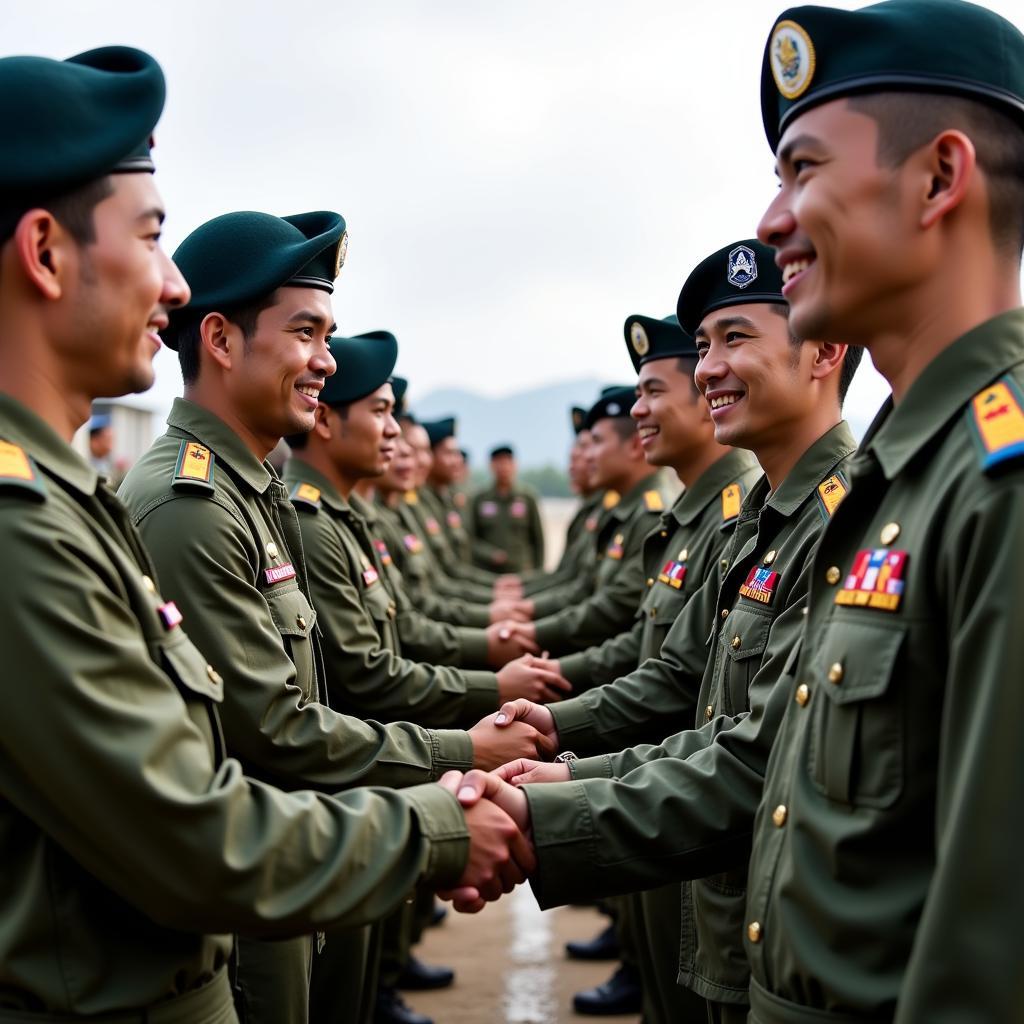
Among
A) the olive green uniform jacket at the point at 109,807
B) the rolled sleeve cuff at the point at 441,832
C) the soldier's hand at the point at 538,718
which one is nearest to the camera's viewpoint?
the olive green uniform jacket at the point at 109,807

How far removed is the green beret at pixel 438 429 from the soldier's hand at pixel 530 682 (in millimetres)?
Result: 8147

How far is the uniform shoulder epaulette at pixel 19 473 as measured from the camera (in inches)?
72.4

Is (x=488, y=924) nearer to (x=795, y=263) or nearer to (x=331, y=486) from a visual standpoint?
(x=331, y=486)

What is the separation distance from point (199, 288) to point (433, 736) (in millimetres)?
1658

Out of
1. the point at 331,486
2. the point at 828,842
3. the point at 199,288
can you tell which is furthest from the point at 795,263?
the point at 331,486

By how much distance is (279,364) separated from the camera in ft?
11.6

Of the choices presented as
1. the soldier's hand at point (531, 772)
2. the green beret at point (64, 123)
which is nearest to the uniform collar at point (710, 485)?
the soldier's hand at point (531, 772)

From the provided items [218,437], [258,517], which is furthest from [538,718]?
[218,437]

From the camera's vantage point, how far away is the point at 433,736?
3629mm

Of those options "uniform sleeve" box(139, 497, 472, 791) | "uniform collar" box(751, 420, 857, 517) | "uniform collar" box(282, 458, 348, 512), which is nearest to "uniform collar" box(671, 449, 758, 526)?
"uniform collar" box(751, 420, 857, 517)

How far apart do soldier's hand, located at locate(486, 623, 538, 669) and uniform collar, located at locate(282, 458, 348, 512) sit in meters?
1.54

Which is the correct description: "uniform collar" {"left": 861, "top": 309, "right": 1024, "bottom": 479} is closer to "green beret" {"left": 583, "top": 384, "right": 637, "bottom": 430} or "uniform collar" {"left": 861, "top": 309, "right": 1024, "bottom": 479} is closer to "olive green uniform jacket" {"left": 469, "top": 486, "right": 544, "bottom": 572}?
"green beret" {"left": 583, "top": 384, "right": 637, "bottom": 430}

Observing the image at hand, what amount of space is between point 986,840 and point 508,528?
13.7 metres

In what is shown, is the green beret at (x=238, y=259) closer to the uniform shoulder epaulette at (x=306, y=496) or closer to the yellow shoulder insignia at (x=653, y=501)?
the uniform shoulder epaulette at (x=306, y=496)
